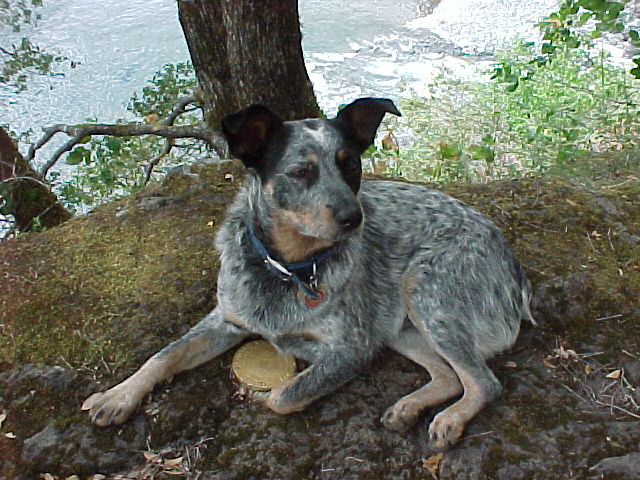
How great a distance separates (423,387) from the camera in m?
3.03

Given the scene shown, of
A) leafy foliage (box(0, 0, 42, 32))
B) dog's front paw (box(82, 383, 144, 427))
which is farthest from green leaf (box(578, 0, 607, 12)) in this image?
leafy foliage (box(0, 0, 42, 32))

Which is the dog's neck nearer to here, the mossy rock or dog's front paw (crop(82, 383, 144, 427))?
the mossy rock

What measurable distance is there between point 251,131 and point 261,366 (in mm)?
1240

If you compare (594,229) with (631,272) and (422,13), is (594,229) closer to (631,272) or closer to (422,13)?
(631,272)

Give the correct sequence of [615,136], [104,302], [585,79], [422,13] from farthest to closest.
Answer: [422,13]
[585,79]
[615,136]
[104,302]

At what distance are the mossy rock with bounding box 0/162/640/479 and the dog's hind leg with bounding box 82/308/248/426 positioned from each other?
7 centimetres

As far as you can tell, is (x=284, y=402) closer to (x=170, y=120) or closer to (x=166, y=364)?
(x=166, y=364)

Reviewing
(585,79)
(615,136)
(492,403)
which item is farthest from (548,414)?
(585,79)

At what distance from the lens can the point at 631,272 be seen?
3.86 metres

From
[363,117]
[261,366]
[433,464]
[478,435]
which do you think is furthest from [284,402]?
[363,117]

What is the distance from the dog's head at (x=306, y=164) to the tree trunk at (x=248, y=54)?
170 cm

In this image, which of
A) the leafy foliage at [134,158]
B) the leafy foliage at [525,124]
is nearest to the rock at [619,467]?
the leafy foliage at [525,124]

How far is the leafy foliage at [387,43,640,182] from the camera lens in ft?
20.3

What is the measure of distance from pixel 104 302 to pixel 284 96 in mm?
2095
